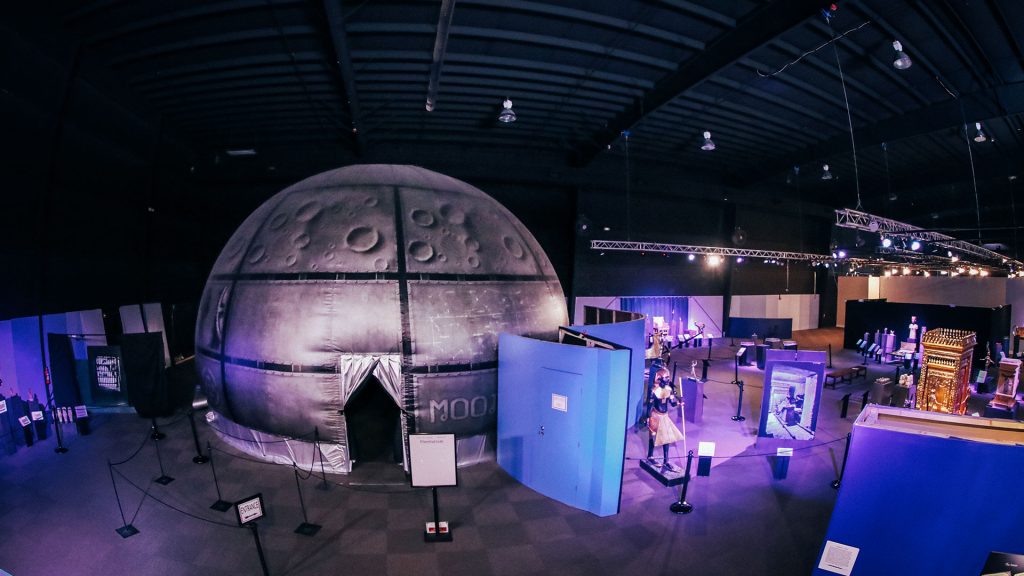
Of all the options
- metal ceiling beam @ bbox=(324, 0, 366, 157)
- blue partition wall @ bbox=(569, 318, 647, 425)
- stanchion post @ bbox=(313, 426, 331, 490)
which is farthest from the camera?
blue partition wall @ bbox=(569, 318, 647, 425)

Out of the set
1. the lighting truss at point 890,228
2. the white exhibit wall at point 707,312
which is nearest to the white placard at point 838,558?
the lighting truss at point 890,228

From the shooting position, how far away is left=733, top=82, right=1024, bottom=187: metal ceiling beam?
430 inches

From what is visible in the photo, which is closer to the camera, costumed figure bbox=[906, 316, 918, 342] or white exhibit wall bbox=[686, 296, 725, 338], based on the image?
costumed figure bbox=[906, 316, 918, 342]

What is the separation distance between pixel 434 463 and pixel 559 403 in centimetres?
228

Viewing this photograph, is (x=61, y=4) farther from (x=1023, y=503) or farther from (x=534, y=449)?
(x=1023, y=503)

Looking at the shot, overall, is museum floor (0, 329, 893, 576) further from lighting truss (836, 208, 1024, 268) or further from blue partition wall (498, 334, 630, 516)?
lighting truss (836, 208, 1024, 268)

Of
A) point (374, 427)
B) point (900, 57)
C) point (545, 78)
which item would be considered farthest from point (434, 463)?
point (900, 57)

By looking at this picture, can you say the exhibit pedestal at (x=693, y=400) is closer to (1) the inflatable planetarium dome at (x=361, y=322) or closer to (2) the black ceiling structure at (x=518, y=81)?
(1) the inflatable planetarium dome at (x=361, y=322)

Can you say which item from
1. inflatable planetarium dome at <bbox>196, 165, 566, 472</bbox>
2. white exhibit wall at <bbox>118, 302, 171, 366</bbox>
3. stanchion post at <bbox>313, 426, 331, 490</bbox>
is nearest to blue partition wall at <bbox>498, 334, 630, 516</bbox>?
inflatable planetarium dome at <bbox>196, 165, 566, 472</bbox>

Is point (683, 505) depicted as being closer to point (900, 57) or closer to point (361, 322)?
point (361, 322)

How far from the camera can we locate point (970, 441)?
179 inches

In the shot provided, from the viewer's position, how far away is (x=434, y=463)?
20.0 ft

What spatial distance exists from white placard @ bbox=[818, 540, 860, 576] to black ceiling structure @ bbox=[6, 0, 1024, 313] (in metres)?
8.99

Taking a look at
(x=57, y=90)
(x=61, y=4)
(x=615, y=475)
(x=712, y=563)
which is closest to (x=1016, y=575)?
(x=712, y=563)
